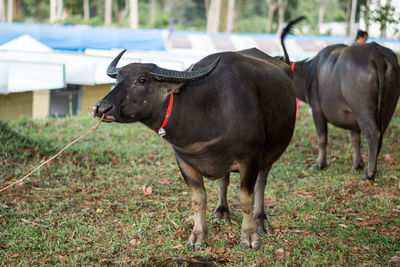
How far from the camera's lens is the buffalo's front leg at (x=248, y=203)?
437cm

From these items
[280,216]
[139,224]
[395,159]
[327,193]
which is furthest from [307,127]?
[139,224]

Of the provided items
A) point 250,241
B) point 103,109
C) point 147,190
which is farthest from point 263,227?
point 103,109

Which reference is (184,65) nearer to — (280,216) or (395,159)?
(395,159)

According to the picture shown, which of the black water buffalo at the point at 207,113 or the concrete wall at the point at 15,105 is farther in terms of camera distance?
the concrete wall at the point at 15,105

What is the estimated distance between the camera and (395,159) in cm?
795

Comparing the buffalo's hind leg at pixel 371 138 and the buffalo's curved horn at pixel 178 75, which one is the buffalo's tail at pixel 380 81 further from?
the buffalo's curved horn at pixel 178 75

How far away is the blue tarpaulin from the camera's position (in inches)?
736

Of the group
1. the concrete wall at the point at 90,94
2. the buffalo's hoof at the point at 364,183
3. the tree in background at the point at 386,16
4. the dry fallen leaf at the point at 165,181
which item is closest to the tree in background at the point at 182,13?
the concrete wall at the point at 90,94

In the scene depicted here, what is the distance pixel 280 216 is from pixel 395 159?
135 inches

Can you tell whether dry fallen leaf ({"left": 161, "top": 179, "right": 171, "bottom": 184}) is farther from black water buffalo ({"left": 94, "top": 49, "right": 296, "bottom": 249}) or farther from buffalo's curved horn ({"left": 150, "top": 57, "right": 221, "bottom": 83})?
buffalo's curved horn ({"left": 150, "top": 57, "right": 221, "bottom": 83})

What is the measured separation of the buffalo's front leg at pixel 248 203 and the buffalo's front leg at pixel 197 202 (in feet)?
1.26

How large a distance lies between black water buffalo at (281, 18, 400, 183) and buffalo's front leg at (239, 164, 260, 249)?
9.08 ft

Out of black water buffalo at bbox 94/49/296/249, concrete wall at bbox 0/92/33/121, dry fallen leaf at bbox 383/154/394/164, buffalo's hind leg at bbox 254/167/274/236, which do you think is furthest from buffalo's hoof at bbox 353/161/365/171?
concrete wall at bbox 0/92/33/121

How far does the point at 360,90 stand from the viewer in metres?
6.63
